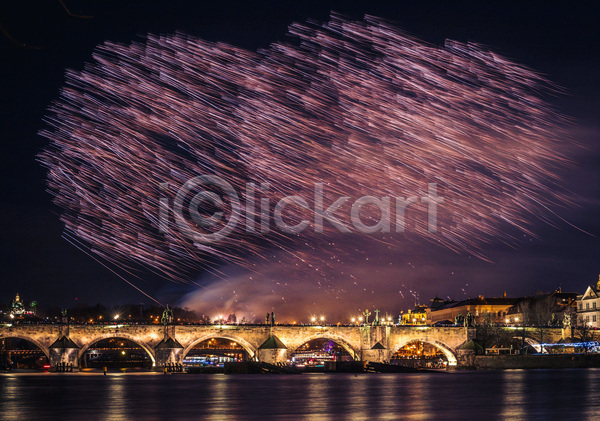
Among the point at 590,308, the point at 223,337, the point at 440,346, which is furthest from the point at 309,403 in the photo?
the point at 590,308

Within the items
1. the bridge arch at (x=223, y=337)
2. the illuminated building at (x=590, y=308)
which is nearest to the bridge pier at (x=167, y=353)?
the bridge arch at (x=223, y=337)

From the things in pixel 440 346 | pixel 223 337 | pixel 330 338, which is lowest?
pixel 440 346

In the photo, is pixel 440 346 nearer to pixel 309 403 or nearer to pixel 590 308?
pixel 590 308

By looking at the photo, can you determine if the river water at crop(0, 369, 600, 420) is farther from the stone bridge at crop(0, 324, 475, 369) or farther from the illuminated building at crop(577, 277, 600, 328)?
the illuminated building at crop(577, 277, 600, 328)

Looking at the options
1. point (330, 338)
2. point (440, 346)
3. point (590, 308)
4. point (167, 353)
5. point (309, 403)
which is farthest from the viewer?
point (590, 308)

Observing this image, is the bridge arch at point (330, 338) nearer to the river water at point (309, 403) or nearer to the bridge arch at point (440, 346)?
the bridge arch at point (440, 346)

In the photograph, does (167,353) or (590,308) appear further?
(590,308)

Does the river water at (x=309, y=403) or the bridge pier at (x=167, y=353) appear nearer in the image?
the river water at (x=309, y=403)

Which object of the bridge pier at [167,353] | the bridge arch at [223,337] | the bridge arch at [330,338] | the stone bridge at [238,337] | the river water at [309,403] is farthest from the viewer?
the bridge arch at [330,338]
